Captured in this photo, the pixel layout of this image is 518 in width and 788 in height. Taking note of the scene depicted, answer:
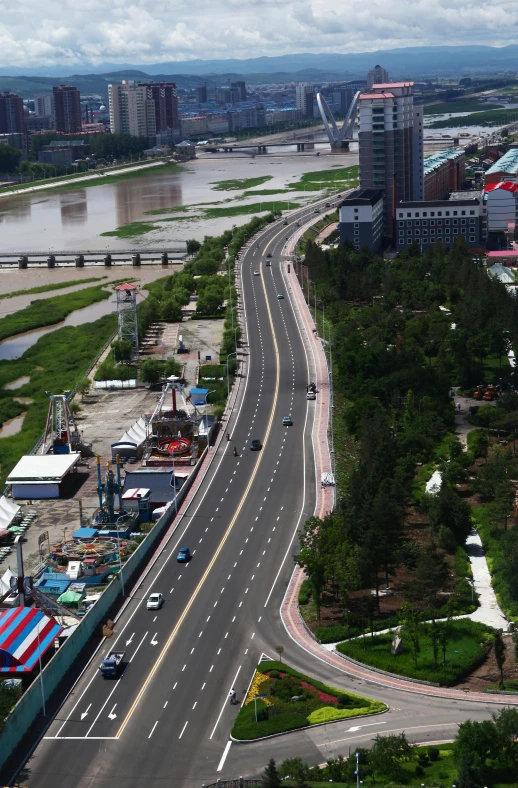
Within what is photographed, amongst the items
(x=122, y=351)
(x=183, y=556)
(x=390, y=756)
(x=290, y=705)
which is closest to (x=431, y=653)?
(x=290, y=705)

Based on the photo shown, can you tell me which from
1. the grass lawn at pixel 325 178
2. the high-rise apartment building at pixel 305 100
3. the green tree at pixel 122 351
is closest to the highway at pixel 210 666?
the green tree at pixel 122 351

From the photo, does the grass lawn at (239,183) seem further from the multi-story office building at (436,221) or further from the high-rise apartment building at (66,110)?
the high-rise apartment building at (66,110)

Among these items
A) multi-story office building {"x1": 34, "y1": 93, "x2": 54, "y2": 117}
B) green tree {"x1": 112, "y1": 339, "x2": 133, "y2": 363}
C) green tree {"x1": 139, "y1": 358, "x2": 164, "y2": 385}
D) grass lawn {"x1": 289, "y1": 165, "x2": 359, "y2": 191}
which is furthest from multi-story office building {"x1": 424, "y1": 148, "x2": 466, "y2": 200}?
multi-story office building {"x1": 34, "y1": 93, "x2": 54, "y2": 117}

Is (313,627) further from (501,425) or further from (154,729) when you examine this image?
(501,425)

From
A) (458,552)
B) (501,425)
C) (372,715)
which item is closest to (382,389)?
(501,425)

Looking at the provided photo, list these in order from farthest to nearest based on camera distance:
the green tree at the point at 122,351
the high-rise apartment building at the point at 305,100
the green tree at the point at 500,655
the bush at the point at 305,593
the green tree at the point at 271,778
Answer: the high-rise apartment building at the point at 305,100, the green tree at the point at 122,351, the bush at the point at 305,593, the green tree at the point at 500,655, the green tree at the point at 271,778

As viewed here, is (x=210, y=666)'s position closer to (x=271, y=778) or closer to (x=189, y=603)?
(x=189, y=603)
